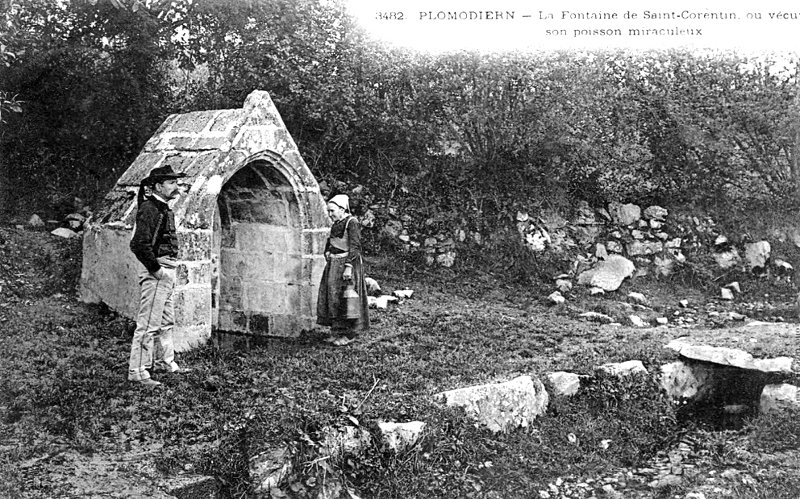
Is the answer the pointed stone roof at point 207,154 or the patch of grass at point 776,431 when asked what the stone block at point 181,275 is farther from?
the patch of grass at point 776,431

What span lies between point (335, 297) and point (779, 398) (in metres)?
4.24

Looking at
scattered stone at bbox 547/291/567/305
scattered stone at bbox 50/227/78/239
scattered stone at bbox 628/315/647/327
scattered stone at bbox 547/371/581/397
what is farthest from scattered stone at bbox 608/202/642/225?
scattered stone at bbox 50/227/78/239

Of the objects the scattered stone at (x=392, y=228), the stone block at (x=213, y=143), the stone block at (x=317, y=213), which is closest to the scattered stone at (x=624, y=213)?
the scattered stone at (x=392, y=228)

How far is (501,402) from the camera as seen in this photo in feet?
19.1

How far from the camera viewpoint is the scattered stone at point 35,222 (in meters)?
10.5

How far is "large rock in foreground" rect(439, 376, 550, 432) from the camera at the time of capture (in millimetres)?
5702

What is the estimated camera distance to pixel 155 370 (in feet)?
21.2

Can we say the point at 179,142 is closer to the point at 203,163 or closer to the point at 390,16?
the point at 203,163

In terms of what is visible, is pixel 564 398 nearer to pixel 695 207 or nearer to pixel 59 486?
pixel 59 486

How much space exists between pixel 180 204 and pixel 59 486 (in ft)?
9.39

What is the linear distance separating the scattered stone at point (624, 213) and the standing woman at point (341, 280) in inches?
226

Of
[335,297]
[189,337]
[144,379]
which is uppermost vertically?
[335,297]

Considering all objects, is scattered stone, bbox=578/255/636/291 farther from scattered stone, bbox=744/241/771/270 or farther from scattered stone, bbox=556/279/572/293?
scattered stone, bbox=744/241/771/270

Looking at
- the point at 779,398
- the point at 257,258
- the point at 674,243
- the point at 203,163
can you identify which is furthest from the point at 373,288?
the point at 779,398
